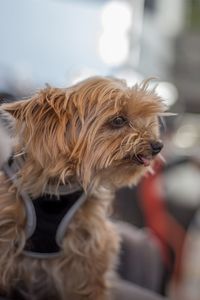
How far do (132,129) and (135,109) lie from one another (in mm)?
30

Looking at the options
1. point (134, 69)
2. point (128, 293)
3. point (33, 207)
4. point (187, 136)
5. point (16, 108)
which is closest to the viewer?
point (16, 108)

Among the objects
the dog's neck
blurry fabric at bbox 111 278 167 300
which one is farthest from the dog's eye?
blurry fabric at bbox 111 278 167 300

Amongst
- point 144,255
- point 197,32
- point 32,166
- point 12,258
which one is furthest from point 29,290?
point 197,32

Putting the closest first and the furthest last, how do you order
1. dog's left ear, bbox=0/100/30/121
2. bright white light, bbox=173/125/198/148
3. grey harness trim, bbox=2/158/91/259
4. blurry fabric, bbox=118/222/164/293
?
dog's left ear, bbox=0/100/30/121 → grey harness trim, bbox=2/158/91/259 → blurry fabric, bbox=118/222/164/293 → bright white light, bbox=173/125/198/148

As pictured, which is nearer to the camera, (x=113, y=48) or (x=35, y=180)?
(x=35, y=180)

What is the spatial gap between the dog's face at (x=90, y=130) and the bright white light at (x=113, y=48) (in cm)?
40

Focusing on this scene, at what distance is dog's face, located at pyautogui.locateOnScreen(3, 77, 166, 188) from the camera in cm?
77

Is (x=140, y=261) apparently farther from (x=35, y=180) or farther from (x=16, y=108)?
(x=16, y=108)

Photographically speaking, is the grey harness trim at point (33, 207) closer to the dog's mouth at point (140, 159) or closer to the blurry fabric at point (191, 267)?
the dog's mouth at point (140, 159)

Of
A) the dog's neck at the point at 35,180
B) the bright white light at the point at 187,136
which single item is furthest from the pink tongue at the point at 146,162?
the bright white light at the point at 187,136

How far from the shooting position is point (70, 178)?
0.83 m

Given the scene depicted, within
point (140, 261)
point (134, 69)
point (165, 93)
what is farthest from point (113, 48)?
point (140, 261)

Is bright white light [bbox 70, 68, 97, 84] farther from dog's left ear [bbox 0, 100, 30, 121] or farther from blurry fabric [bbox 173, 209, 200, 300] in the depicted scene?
blurry fabric [bbox 173, 209, 200, 300]

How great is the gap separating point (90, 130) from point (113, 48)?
605 millimetres
